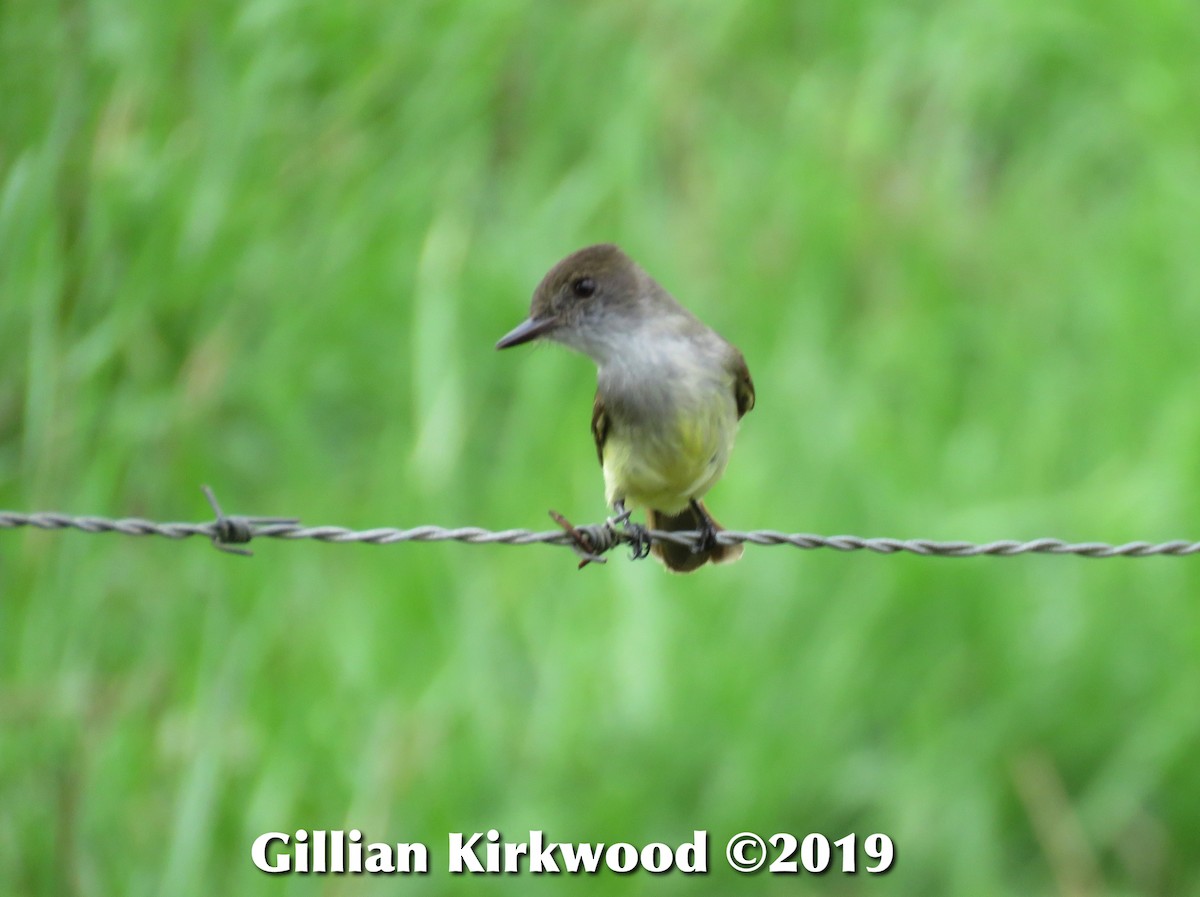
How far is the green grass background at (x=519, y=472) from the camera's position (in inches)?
187

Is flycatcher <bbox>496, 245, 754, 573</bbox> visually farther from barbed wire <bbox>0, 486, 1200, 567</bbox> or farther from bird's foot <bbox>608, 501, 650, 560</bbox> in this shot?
barbed wire <bbox>0, 486, 1200, 567</bbox>

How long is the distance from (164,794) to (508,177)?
2854 millimetres

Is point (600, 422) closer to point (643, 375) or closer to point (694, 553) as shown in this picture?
point (643, 375)

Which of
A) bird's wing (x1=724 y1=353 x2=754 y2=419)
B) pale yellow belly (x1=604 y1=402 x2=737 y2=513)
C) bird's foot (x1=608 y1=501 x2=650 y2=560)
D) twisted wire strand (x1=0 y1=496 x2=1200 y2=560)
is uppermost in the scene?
bird's wing (x1=724 y1=353 x2=754 y2=419)

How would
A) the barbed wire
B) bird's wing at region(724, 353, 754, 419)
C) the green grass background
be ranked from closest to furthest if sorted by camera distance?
the barbed wire
bird's wing at region(724, 353, 754, 419)
the green grass background

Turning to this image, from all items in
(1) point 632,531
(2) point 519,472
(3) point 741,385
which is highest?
(2) point 519,472

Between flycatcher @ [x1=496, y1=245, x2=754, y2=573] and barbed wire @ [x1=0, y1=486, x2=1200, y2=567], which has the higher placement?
flycatcher @ [x1=496, y1=245, x2=754, y2=573]

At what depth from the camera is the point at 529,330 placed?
408 centimetres

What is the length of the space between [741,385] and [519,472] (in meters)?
1.81

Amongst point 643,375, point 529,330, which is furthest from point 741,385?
point 529,330

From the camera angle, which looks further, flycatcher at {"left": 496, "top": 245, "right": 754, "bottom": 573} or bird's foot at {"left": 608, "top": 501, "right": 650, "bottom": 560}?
flycatcher at {"left": 496, "top": 245, "right": 754, "bottom": 573}

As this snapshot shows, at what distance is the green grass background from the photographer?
4.75 meters

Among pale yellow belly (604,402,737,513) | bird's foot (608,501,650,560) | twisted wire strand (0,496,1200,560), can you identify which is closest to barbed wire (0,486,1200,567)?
twisted wire strand (0,496,1200,560)

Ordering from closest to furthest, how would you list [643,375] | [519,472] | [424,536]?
[424,536]
[643,375]
[519,472]
